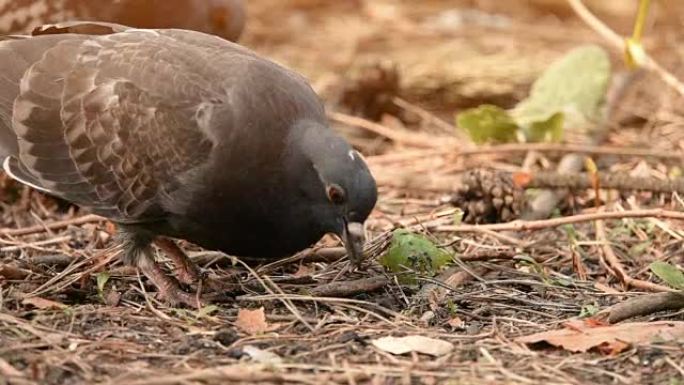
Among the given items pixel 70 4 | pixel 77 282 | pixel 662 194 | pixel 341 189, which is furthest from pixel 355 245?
pixel 70 4

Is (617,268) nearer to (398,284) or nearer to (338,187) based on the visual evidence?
(398,284)

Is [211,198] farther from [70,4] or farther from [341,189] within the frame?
[70,4]

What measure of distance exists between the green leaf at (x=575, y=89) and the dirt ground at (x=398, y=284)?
212 mm

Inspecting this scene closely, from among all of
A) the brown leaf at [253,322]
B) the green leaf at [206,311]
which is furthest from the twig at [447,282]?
the green leaf at [206,311]

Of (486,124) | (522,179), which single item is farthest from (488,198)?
(486,124)

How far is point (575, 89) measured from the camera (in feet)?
25.1

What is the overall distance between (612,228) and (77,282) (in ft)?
8.77

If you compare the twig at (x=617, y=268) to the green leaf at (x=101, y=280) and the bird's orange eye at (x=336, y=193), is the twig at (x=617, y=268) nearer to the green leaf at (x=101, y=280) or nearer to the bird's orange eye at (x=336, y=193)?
the bird's orange eye at (x=336, y=193)

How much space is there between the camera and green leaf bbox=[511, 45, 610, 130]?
24.7 feet

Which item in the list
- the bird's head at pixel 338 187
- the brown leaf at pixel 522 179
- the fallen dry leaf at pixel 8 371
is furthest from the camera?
the brown leaf at pixel 522 179

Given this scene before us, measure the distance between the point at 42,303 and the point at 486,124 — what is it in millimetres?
3390

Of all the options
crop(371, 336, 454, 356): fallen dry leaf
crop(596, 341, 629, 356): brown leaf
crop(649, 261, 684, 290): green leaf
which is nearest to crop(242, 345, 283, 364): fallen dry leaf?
crop(371, 336, 454, 356): fallen dry leaf

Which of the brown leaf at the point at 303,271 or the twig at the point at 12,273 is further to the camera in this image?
the brown leaf at the point at 303,271

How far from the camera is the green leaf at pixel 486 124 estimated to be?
7083mm
